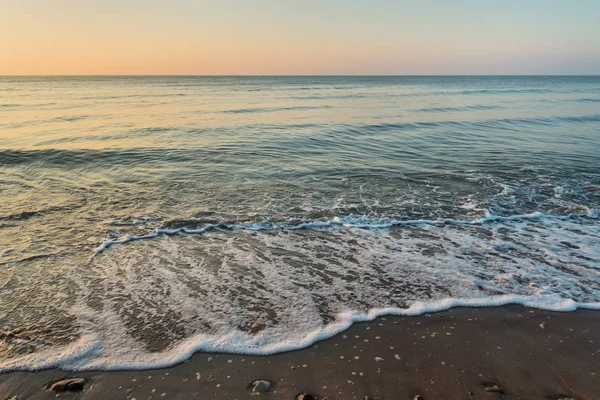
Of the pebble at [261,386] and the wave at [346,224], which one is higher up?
the wave at [346,224]

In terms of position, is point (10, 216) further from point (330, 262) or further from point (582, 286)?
point (582, 286)

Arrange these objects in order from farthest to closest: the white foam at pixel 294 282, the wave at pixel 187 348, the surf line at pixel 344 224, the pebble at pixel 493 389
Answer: the surf line at pixel 344 224 → the white foam at pixel 294 282 → the wave at pixel 187 348 → the pebble at pixel 493 389

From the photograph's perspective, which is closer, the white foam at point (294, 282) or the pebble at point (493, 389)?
the pebble at point (493, 389)

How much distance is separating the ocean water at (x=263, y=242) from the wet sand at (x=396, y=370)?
8.2 inches

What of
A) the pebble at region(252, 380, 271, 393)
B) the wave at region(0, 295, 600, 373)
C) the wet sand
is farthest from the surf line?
the pebble at region(252, 380, 271, 393)

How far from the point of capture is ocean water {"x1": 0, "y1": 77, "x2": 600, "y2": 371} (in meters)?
4.38

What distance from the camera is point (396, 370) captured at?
3613mm

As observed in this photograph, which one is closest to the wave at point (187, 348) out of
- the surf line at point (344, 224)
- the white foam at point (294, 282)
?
the white foam at point (294, 282)

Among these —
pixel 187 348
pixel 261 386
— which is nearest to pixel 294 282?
pixel 187 348

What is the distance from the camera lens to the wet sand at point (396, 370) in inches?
132

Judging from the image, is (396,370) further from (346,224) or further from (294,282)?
(346,224)

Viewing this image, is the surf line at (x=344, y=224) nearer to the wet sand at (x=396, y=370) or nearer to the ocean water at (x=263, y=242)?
the ocean water at (x=263, y=242)

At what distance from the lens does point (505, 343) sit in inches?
159

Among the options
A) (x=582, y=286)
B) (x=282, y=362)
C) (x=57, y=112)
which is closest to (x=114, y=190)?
(x=282, y=362)
